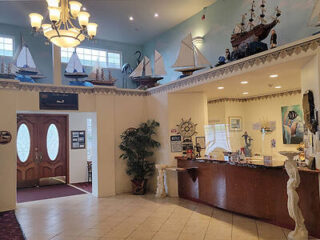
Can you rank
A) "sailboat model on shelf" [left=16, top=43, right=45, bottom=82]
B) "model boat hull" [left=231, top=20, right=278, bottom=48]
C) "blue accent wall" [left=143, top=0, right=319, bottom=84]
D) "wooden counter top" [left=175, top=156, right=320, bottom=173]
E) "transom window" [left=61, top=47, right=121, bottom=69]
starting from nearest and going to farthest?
"wooden counter top" [left=175, top=156, right=320, bottom=173] → "model boat hull" [left=231, top=20, right=278, bottom=48] → "blue accent wall" [left=143, top=0, right=319, bottom=84] → "sailboat model on shelf" [left=16, top=43, right=45, bottom=82] → "transom window" [left=61, top=47, right=121, bottom=69]

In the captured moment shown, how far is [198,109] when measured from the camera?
7066 mm

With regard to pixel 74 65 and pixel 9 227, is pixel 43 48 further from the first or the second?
pixel 9 227

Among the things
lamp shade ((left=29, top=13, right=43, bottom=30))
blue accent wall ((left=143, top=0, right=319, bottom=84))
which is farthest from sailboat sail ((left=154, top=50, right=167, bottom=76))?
lamp shade ((left=29, top=13, right=43, bottom=30))

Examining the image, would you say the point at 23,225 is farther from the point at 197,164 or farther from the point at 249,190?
the point at 249,190

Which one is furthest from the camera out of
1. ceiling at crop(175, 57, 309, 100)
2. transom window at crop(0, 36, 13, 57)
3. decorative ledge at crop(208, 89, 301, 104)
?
transom window at crop(0, 36, 13, 57)

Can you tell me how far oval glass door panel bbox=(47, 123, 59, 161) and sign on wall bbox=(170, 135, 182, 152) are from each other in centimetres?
449

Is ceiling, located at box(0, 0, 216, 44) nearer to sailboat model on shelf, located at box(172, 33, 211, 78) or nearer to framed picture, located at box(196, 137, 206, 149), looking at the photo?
sailboat model on shelf, located at box(172, 33, 211, 78)

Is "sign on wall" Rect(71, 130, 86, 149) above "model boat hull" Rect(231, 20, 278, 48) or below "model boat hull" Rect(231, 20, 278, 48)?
below

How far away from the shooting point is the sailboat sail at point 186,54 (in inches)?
268

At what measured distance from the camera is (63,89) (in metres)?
7.10

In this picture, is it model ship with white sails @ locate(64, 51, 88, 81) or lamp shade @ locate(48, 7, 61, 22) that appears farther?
model ship with white sails @ locate(64, 51, 88, 81)

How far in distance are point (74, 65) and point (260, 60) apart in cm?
633

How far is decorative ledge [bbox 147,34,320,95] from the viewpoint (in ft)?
12.8

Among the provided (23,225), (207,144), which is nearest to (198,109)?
(207,144)
